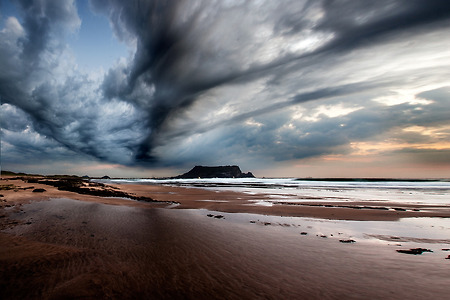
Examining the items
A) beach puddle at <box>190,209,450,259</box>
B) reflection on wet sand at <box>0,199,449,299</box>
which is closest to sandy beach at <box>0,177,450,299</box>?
reflection on wet sand at <box>0,199,449,299</box>

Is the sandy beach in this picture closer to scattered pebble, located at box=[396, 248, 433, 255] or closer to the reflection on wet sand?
the reflection on wet sand

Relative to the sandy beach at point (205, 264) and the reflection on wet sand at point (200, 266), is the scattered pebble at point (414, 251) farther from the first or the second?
the reflection on wet sand at point (200, 266)

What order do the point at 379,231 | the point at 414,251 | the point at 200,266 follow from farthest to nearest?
the point at 379,231 → the point at 414,251 → the point at 200,266

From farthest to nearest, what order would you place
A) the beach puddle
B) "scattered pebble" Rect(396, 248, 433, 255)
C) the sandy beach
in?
the beach puddle, "scattered pebble" Rect(396, 248, 433, 255), the sandy beach

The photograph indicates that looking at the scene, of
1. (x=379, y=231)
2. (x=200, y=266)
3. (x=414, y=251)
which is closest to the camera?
(x=200, y=266)

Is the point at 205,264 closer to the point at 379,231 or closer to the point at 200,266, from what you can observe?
the point at 200,266

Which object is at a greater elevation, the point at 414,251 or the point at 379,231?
the point at 414,251

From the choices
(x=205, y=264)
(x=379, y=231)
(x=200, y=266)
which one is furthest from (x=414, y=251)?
(x=200, y=266)

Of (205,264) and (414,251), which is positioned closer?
(205,264)

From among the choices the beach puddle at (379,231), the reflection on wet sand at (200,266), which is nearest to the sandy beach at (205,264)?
the reflection on wet sand at (200,266)

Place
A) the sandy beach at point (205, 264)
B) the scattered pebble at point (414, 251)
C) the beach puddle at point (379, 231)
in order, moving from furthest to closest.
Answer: the beach puddle at point (379, 231), the scattered pebble at point (414, 251), the sandy beach at point (205, 264)

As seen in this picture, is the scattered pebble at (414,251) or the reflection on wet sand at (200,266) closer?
the reflection on wet sand at (200,266)

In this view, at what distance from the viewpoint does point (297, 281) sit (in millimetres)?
4641

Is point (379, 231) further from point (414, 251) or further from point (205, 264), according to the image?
point (205, 264)
